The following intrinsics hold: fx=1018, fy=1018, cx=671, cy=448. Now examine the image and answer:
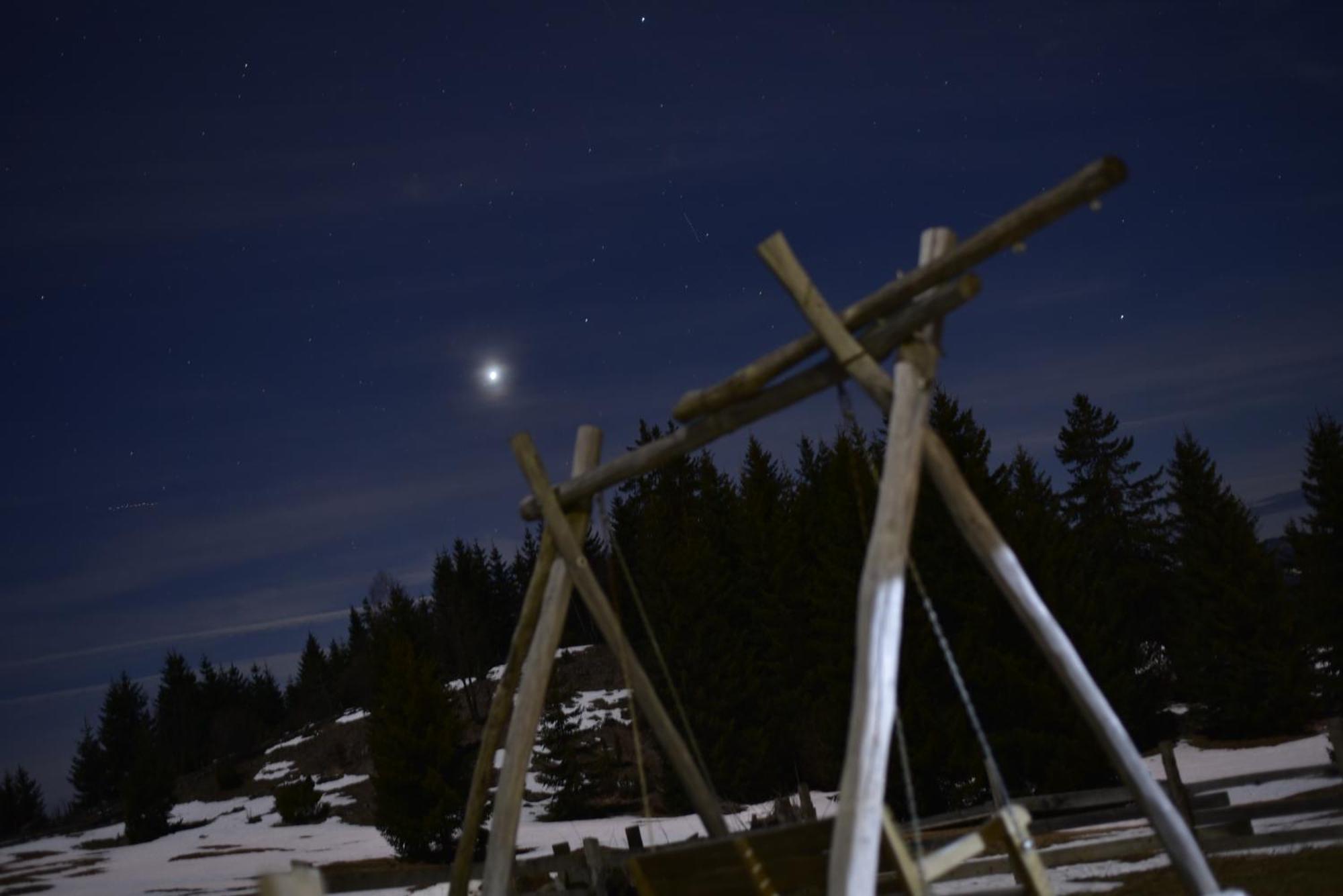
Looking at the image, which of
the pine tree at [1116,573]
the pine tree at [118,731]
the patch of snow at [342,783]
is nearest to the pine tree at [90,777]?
the pine tree at [118,731]

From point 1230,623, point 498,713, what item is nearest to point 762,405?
point 498,713

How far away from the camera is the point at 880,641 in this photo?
15.3 ft

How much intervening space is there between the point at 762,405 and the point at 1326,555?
27348mm

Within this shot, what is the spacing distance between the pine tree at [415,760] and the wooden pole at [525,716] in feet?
61.7

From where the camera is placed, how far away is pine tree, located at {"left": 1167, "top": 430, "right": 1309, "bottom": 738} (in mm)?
27375

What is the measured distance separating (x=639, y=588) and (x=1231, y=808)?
33245 millimetres

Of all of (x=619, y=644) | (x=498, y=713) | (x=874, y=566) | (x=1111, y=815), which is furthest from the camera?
(x=1111, y=815)

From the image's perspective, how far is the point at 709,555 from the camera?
35.1 metres

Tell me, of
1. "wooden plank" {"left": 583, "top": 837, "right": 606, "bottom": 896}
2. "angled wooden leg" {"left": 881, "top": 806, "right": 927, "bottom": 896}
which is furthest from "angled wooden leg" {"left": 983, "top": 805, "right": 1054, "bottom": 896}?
"wooden plank" {"left": 583, "top": 837, "right": 606, "bottom": 896}

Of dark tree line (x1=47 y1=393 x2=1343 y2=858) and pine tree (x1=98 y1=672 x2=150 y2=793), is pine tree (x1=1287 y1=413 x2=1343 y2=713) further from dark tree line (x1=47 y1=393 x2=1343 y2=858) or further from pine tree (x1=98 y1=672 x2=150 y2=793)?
pine tree (x1=98 y1=672 x2=150 y2=793)

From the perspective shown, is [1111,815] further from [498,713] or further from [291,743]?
[291,743]

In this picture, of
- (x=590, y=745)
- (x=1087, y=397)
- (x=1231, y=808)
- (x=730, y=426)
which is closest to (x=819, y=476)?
(x=1087, y=397)

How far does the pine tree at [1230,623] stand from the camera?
2738 centimetres

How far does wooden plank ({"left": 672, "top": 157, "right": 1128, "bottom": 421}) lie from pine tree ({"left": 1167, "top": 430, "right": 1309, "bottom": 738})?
2672 cm
